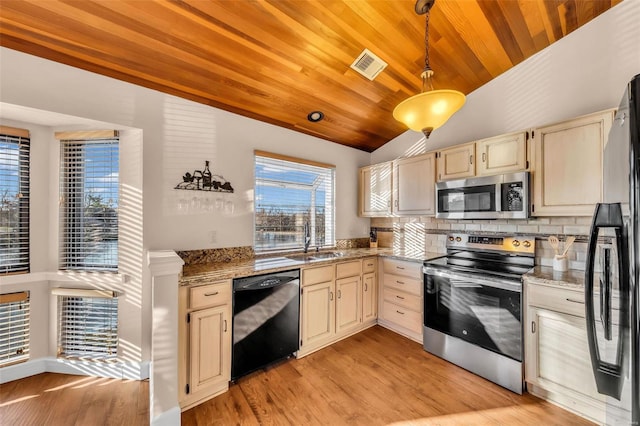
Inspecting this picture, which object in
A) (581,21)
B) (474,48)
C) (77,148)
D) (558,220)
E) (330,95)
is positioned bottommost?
(558,220)

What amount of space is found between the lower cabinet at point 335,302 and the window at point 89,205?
190 centimetres

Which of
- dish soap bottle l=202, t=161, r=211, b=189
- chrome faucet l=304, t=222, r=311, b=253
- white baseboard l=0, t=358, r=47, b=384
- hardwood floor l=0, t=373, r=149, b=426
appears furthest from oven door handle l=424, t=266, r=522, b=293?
white baseboard l=0, t=358, r=47, b=384

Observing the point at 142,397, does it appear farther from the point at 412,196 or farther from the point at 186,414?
the point at 412,196

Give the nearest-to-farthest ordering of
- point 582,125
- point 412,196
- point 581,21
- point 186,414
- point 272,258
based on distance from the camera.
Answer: point 186,414 → point 582,125 → point 581,21 → point 272,258 → point 412,196

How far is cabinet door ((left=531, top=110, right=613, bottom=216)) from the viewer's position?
1.99 m

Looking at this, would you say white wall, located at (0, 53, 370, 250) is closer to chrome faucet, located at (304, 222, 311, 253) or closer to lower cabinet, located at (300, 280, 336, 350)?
chrome faucet, located at (304, 222, 311, 253)

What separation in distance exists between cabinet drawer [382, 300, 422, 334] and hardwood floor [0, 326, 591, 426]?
17.7 inches

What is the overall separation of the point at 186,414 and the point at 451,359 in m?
2.39

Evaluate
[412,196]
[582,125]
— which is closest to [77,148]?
[412,196]

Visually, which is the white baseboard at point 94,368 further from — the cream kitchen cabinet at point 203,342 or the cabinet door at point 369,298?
the cabinet door at point 369,298

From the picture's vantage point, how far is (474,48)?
238cm

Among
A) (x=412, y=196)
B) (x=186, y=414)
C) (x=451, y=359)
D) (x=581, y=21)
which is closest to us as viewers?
(x=186, y=414)

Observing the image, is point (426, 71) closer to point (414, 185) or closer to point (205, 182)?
point (414, 185)

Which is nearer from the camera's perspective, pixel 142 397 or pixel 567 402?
pixel 567 402
